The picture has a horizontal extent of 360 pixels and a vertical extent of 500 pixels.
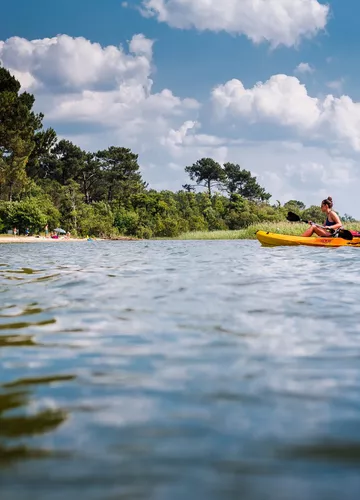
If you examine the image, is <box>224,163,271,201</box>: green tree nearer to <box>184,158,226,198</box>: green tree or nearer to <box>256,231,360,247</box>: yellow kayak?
<box>184,158,226,198</box>: green tree

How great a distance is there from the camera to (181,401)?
1.88m

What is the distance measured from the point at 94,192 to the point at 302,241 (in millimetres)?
52130

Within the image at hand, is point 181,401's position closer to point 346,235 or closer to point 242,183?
point 346,235

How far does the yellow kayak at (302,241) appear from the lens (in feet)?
43.5

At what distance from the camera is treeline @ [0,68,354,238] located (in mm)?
36469

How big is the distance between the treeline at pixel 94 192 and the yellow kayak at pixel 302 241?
23129mm

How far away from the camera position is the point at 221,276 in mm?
6387

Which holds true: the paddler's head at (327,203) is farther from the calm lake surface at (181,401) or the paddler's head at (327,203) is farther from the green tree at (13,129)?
the green tree at (13,129)

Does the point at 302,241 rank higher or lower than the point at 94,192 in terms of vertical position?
lower

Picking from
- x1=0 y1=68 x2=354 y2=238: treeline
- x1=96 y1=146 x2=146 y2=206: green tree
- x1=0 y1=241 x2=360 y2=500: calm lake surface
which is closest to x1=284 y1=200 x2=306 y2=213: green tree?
x1=0 y1=68 x2=354 y2=238: treeline

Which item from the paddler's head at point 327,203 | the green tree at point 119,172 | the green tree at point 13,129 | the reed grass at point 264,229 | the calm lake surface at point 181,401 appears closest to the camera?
the calm lake surface at point 181,401

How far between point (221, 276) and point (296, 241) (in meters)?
8.23

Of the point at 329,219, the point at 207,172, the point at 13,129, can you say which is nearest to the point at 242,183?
the point at 207,172

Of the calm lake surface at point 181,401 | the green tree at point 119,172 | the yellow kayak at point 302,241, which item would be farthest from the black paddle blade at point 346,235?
the green tree at point 119,172
